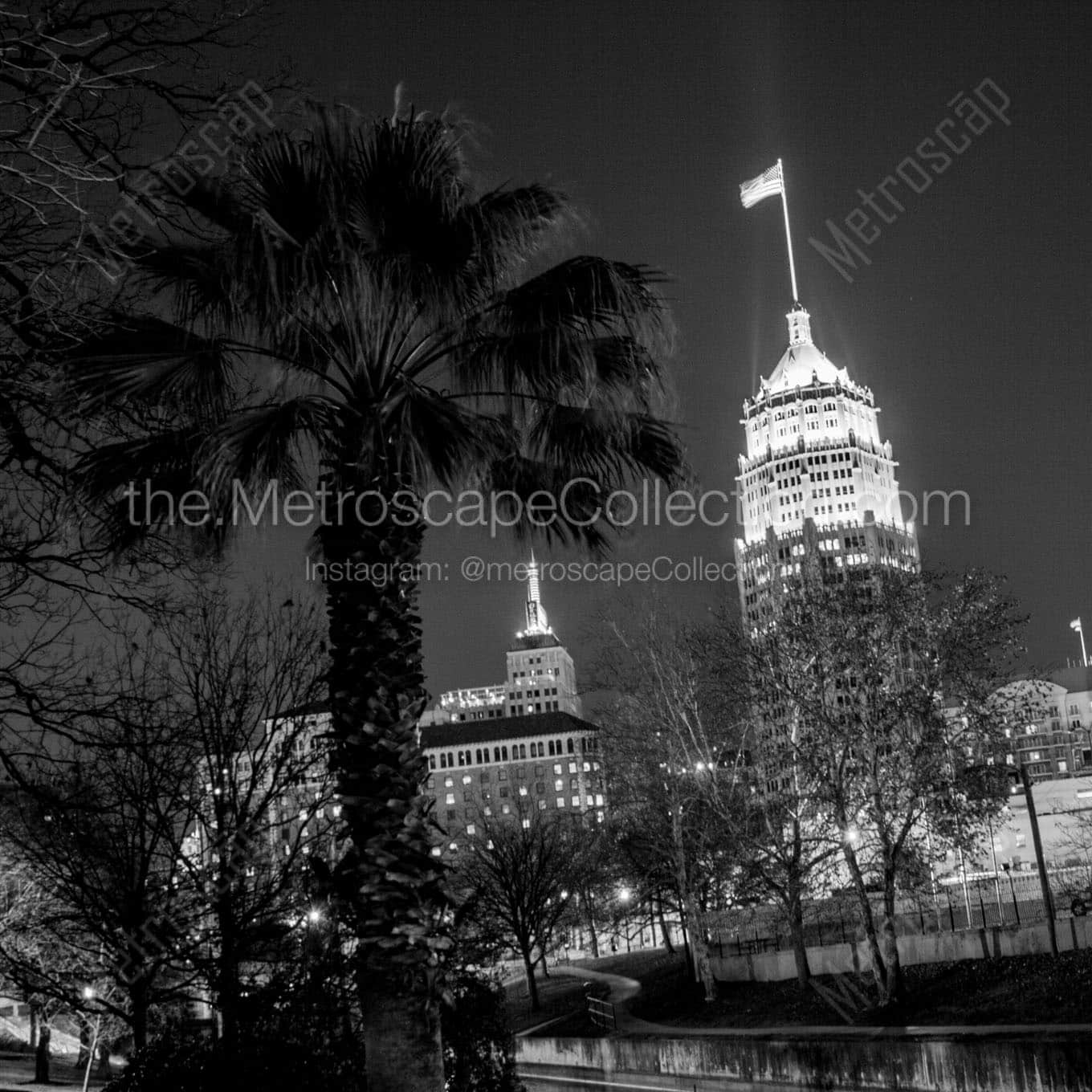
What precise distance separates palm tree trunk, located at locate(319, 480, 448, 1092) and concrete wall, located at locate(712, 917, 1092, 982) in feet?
72.2

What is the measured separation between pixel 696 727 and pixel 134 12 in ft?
118

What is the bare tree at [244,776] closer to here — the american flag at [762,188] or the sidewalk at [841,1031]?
the sidewalk at [841,1031]

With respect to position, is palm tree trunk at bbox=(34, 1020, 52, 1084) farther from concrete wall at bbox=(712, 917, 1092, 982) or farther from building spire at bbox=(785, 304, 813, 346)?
building spire at bbox=(785, 304, 813, 346)

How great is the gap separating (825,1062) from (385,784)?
17.0 m

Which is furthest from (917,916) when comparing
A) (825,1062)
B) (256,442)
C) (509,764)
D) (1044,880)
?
(509,764)

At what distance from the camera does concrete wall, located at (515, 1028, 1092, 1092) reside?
62.0ft

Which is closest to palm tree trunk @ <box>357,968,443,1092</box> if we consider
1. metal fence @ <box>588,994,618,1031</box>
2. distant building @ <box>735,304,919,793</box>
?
metal fence @ <box>588,994,618,1031</box>

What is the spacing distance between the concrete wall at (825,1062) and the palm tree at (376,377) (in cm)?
1333

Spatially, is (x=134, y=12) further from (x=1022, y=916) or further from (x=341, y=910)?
(x=1022, y=916)

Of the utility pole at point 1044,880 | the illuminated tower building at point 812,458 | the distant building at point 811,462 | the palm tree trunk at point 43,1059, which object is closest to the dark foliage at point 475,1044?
the utility pole at point 1044,880

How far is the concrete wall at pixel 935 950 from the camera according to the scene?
27.3 meters

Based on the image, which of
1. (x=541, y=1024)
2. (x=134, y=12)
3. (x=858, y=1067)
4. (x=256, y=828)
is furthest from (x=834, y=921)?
(x=134, y=12)

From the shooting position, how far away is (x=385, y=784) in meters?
9.88

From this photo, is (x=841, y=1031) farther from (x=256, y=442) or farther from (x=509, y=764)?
(x=509, y=764)
